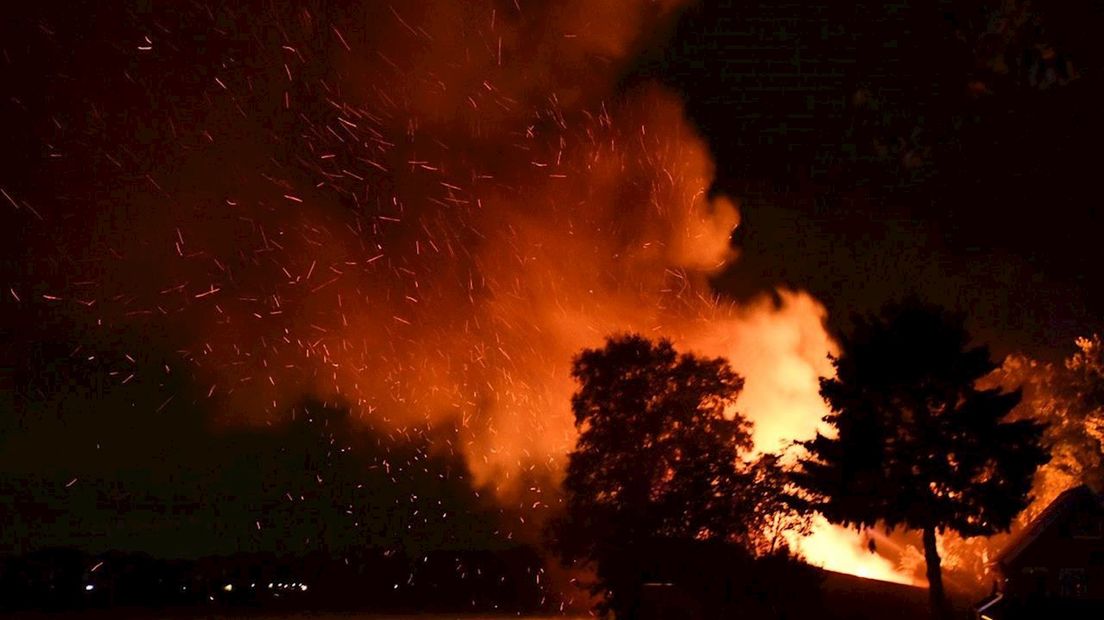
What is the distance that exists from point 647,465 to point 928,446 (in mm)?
10690

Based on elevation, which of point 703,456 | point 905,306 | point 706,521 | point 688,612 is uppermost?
point 905,306

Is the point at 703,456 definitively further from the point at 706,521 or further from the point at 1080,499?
the point at 1080,499

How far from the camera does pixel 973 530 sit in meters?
46.8

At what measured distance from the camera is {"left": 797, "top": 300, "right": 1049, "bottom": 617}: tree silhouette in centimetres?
4659

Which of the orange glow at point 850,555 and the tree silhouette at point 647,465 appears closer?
the tree silhouette at point 647,465

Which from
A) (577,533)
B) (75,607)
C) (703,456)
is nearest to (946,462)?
(703,456)

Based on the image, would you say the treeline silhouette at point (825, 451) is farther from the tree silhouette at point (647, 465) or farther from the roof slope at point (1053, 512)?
the roof slope at point (1053, 512)

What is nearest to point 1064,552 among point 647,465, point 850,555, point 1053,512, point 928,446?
point 1053,512

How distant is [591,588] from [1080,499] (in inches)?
976

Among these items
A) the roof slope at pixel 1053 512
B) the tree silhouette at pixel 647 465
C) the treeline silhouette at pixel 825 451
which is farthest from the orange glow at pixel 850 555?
the tree silhouette at pixel 647 465

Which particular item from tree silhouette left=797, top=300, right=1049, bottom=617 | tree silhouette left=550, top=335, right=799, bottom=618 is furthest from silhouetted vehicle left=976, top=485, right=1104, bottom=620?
tree silhouette left=550, top=335, right=799, bottom=618

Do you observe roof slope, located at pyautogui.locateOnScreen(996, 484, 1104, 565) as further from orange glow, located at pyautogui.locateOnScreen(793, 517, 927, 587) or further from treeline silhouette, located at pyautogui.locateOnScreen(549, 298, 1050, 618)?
treeline silhouette, located at pyautogui.locateOnScreen(549, 298, 1050, 618)

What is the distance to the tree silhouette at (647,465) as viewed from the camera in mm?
42469

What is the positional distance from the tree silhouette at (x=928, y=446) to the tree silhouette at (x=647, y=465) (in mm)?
4379
